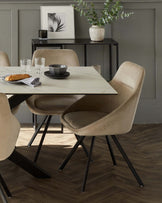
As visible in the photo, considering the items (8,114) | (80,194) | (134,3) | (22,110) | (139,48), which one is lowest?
(80,194)

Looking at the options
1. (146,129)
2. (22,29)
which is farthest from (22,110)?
(146,129)

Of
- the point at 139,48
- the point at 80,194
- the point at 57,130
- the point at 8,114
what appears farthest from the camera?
the point at 139,48

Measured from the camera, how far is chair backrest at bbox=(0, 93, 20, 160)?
2.14 metres

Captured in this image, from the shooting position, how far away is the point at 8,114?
7.19ft

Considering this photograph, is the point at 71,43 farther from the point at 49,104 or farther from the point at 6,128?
the point at 6,128

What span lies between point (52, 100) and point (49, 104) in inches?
4.2

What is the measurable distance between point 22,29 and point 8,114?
274 cm

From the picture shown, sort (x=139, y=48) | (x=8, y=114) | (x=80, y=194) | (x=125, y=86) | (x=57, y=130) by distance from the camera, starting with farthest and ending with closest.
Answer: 1. (x=139, y=48)
2. (x=57, y=130)
3. (x=125, y=86)
4. (x=80, y=194)
5. (x=8, y=114)

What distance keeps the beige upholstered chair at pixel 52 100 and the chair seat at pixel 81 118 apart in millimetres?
295

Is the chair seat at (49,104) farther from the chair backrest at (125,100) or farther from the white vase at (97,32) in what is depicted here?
the white vase at (97,32)

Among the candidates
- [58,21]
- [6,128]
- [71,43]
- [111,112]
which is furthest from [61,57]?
[6,128]

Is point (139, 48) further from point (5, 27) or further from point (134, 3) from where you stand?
point (5, 27)

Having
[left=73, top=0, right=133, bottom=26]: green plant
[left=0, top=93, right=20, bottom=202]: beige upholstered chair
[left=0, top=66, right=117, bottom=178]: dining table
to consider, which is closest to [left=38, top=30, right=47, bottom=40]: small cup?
[left=73, top=0, right=133, bottom=26]: green plant

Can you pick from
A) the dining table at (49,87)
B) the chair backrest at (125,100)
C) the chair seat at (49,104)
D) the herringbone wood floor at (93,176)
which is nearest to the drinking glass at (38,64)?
the dining table at (49,87)
